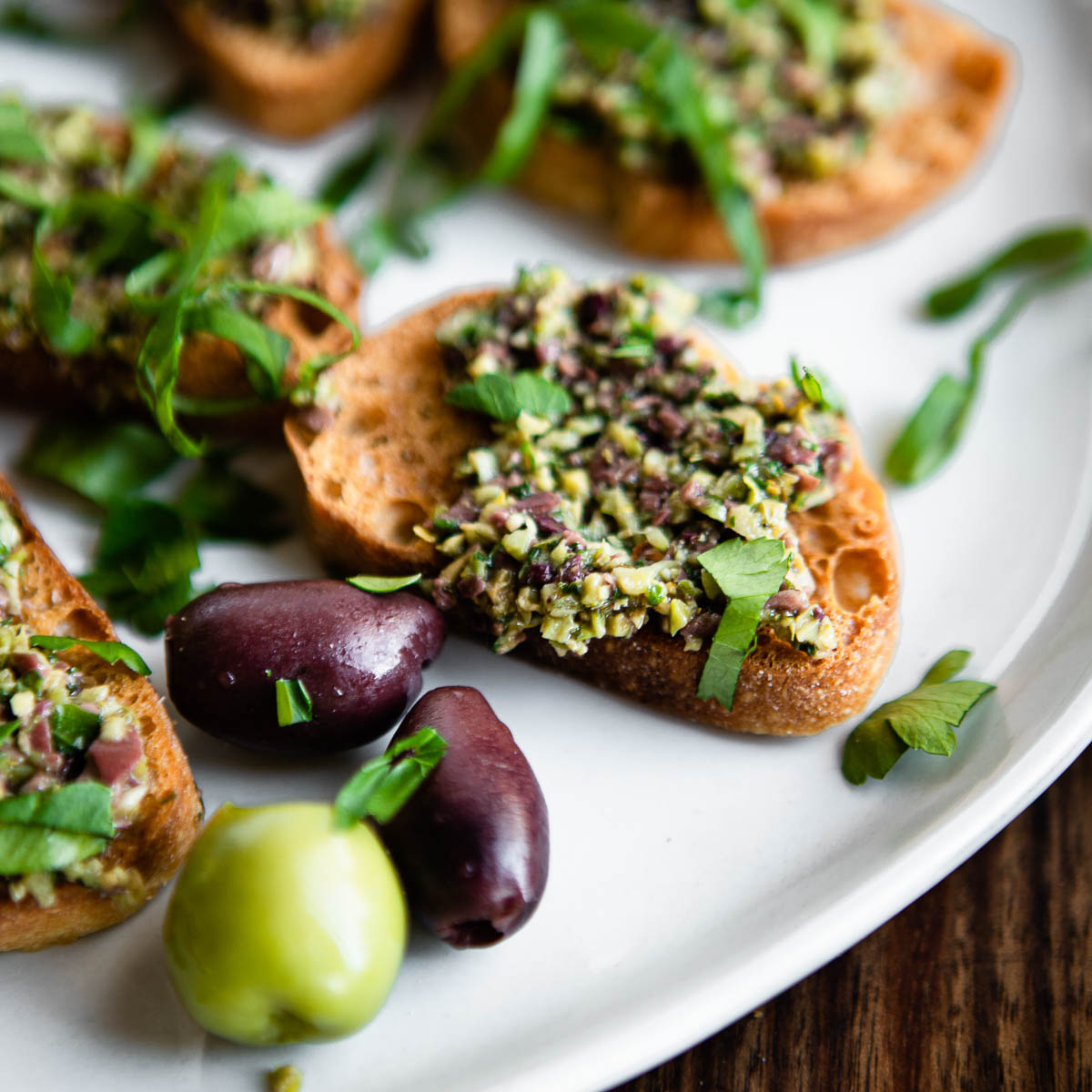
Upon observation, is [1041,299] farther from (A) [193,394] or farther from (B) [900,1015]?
(A) [193,394]

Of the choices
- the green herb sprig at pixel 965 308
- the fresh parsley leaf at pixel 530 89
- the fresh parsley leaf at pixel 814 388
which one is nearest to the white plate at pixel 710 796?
the green herb sprig at pixel 965 308

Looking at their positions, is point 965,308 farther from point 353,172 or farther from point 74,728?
point 74,728

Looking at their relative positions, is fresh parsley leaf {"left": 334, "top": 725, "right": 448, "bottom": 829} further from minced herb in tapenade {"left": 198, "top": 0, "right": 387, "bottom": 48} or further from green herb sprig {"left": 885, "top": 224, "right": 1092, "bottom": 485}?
minced herb in tapenade {"left": 198, "top": 0, "right": 387, "bottom": 48}

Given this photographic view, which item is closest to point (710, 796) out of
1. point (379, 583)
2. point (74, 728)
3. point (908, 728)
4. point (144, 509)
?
point (908, 728)

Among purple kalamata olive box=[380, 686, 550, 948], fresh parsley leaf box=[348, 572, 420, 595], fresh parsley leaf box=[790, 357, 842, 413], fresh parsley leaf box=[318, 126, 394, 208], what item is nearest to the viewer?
purple kalamata olive box=[380, 686, 550, 948]

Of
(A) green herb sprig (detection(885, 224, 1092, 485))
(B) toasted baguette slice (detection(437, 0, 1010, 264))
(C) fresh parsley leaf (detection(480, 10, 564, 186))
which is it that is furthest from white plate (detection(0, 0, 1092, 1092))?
(C) fresh parsley leaf (detection(480, 10, 564, 186))

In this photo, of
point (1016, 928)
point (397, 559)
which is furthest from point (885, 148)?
point (1016, 928)

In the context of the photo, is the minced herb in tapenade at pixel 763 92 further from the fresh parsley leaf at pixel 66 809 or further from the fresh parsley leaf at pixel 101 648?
the fresh parsley leaf at pixel 66 809
